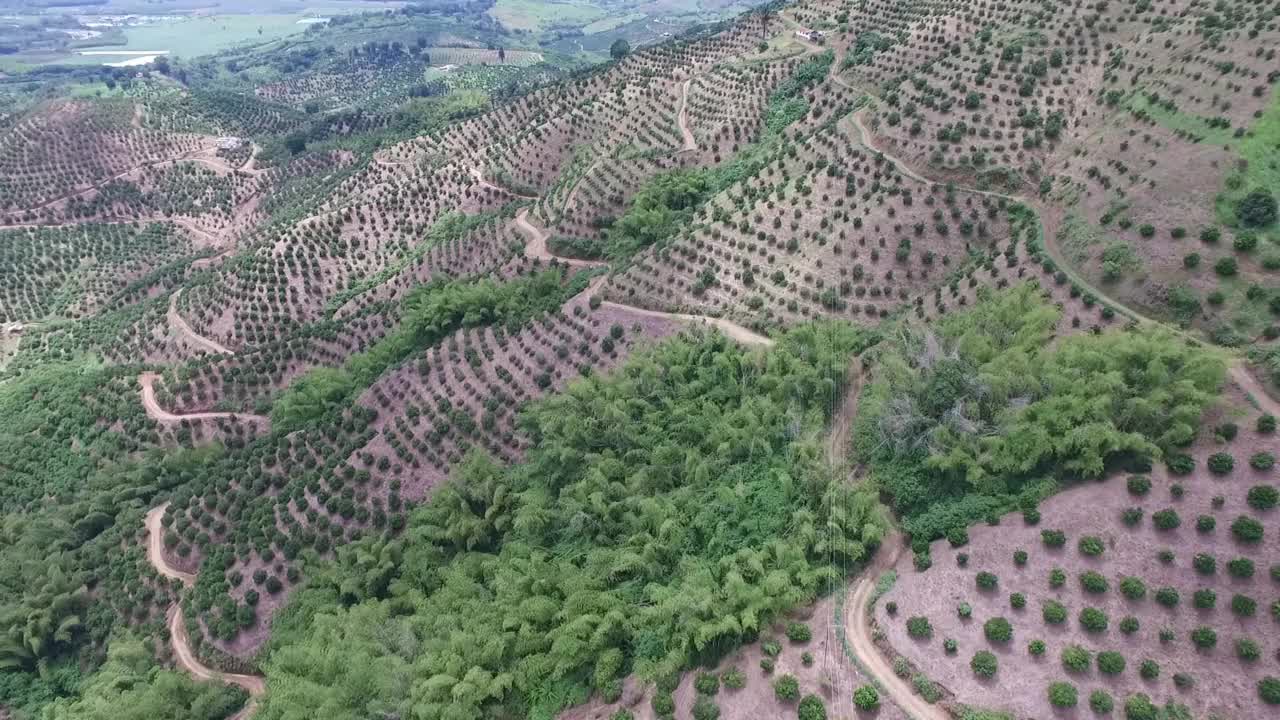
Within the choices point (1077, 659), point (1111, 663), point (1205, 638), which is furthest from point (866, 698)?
point (1205, 638)

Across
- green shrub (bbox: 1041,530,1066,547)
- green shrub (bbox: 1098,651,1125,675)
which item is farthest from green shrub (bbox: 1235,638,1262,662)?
green shrub (bbox: 1041,530,1066,547)

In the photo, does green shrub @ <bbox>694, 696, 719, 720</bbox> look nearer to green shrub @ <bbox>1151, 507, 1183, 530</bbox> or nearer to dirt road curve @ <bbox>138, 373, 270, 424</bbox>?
green shrub @ <bbox>1151, 507, 1183, 530</bbox>

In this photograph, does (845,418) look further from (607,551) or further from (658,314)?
(658,314)

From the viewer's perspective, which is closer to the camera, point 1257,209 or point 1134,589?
point 1134,589

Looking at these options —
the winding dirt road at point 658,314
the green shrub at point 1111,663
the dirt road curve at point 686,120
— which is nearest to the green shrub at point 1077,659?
the green shrub at point 1111,663

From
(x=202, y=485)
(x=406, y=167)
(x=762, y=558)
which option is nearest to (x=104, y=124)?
(x=406, y=167)

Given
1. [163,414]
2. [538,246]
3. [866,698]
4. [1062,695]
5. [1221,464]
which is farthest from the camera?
[538,246]
